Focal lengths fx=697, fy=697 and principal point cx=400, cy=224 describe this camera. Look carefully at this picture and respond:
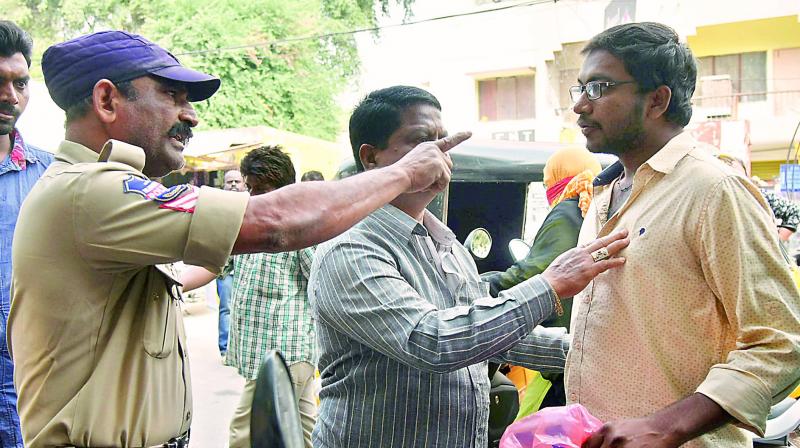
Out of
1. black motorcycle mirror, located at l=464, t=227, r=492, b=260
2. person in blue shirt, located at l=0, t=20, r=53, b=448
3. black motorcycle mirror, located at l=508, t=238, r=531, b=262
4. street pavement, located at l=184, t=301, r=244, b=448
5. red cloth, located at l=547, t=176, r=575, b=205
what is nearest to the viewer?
person in blue shirt, located at l=0, t=20, r=53, b=448

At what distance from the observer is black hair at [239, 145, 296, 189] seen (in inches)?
163

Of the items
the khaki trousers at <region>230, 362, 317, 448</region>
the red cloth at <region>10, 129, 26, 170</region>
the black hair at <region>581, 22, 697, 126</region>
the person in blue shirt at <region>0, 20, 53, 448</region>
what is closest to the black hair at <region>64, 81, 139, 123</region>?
the person in blue shirt at <region>0, 20, 53, 448</region>

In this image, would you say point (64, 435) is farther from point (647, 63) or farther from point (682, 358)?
point (647, 63)

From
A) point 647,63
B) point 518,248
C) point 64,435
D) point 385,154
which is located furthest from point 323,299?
point 518,248

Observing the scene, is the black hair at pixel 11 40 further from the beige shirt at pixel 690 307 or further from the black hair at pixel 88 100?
the beige shirt at pixel 690 307

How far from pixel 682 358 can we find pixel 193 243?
1.14 meters

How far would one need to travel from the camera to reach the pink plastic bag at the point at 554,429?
60.4 inches

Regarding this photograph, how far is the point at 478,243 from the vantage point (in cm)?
512

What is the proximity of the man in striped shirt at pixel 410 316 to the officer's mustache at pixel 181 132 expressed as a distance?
0.47m

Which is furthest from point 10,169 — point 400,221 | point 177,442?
point 400,221

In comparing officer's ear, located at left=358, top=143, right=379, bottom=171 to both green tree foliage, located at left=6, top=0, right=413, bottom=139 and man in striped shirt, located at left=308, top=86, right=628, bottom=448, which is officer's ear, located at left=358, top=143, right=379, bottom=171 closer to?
man in striped shirt, located at left=308, top=86, right=628, bottom=448

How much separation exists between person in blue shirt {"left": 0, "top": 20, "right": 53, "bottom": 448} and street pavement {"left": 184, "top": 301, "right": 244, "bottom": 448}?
2.75m

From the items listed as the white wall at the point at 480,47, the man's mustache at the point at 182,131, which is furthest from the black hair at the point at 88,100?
the white wall at the point at 480,47

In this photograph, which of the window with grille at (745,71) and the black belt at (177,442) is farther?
the window with grille at (745,71)
